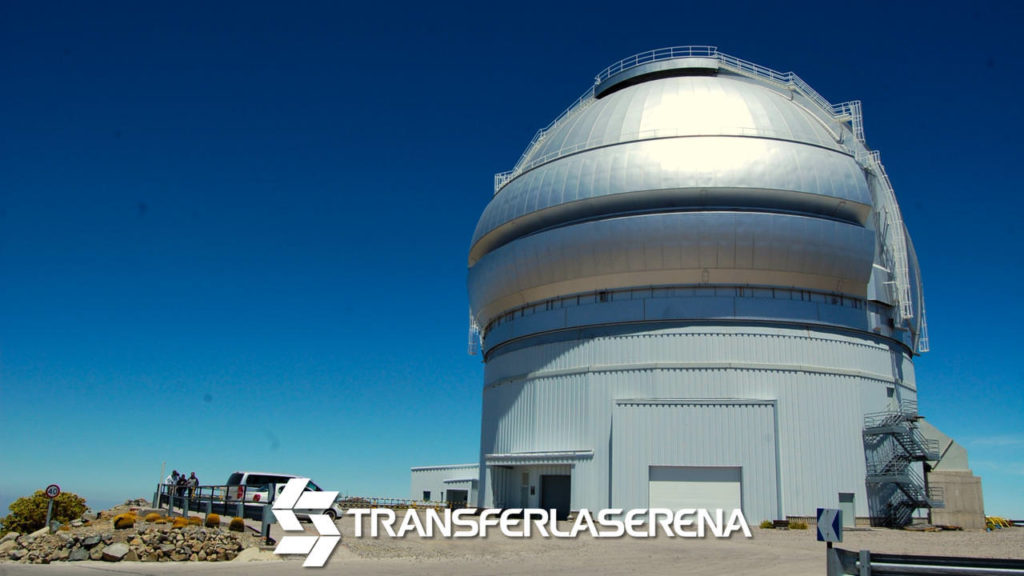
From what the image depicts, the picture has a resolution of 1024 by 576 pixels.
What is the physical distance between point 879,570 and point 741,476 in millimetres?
21055

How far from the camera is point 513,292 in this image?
119ft

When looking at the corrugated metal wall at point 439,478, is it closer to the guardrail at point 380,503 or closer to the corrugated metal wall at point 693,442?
the guardrail at point 380,503

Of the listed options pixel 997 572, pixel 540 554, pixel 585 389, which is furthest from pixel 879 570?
pixel 585 389

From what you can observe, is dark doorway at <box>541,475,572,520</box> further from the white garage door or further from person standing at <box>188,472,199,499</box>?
person standing at <box>188,472,199,499</box>

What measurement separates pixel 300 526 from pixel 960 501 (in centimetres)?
2868

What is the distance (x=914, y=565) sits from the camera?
9.39m

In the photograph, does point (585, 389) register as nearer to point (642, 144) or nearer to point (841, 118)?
point (642, 144)

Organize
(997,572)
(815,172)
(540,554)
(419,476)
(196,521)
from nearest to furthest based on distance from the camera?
(997,572)
(540,554)
(196,521)
(815,172)
(419,476)

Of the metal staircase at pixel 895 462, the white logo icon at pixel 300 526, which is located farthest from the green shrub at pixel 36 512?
the metal staircase at pixel 895 462

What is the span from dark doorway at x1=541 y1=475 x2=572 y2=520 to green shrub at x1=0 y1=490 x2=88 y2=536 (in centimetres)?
1789

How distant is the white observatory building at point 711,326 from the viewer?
99.5 ft

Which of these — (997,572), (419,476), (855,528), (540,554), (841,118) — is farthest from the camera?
(419,476)

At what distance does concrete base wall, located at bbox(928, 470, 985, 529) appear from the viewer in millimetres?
33250

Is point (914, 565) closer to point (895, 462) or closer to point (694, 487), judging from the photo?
point (694, 487)
